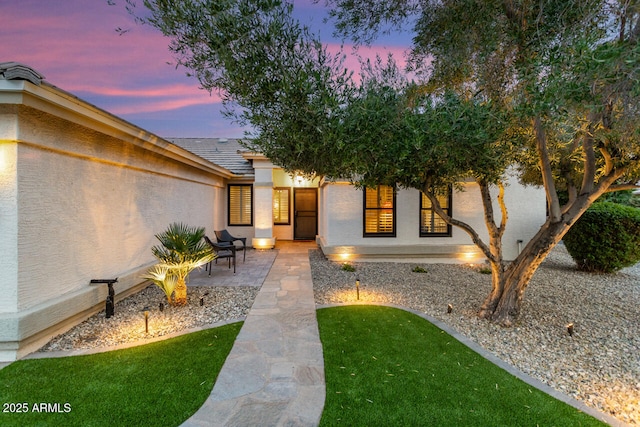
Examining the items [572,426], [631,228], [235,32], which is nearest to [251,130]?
[235,32]

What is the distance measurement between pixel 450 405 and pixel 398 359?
91cm

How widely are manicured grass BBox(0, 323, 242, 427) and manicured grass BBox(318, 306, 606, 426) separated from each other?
4.59ft

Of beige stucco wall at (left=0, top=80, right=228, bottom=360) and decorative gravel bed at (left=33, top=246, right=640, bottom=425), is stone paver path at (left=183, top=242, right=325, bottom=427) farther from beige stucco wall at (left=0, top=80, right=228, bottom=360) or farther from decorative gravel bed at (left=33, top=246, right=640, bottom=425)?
beige stucco wall at (left=0, top=80, right=228, bottom=360)

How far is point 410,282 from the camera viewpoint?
742cm

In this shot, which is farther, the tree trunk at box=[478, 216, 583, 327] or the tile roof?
the tile roof

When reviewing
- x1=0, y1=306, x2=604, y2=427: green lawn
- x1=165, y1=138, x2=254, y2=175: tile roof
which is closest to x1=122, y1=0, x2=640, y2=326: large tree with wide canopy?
x1=0, y1=306, x2=604, y2=427: green lawn

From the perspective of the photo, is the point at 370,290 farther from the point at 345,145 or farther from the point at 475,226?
the point at 475,226

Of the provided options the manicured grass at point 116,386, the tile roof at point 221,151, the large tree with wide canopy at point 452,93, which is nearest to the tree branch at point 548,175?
the large tree with wide canopy at point 452,93

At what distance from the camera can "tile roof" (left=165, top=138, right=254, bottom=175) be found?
13.3 meters

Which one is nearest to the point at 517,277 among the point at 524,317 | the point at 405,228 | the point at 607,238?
the point at 524,317

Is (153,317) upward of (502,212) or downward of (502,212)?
downward

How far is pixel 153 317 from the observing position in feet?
16.0

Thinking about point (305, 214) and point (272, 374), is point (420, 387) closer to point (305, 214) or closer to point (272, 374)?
point (272, 374)

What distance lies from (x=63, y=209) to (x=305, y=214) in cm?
1069
